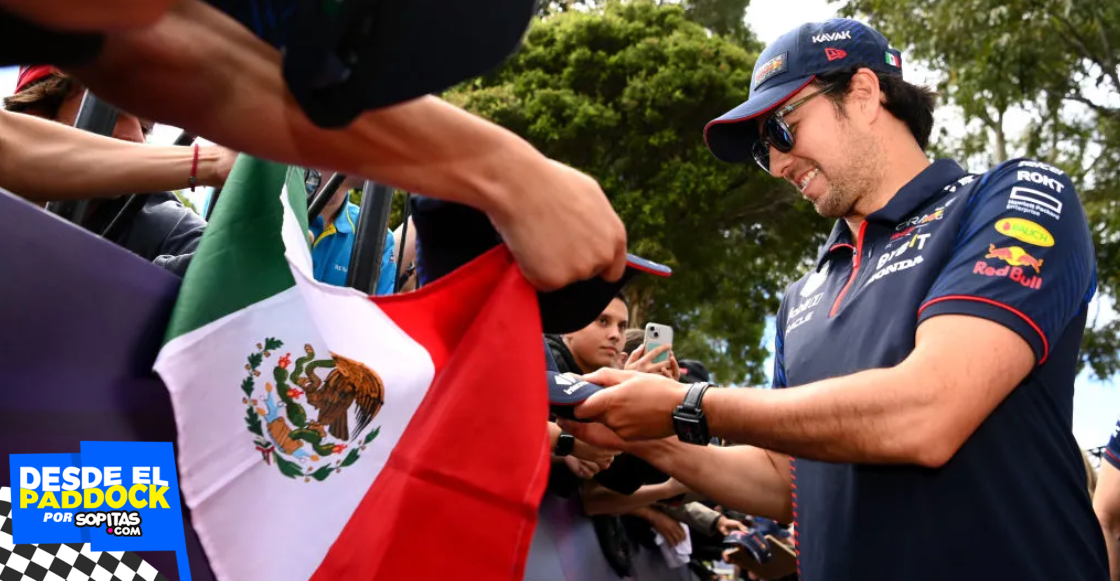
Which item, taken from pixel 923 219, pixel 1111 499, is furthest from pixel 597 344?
pixel 923 219

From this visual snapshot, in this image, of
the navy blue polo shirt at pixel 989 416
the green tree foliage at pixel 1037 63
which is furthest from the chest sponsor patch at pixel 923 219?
the green tree foliage at pixel 1037 63

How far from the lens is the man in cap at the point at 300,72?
3.18 feet

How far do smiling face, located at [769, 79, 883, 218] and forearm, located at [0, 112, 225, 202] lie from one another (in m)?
1.77

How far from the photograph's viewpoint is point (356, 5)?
97cm

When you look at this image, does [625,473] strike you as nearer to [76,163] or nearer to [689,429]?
[689,429]

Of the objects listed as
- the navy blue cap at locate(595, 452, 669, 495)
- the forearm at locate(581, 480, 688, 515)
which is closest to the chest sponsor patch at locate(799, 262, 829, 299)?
the navy blue cap at locate(595, 452, 669, 495)

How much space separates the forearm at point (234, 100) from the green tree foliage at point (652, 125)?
1574cm

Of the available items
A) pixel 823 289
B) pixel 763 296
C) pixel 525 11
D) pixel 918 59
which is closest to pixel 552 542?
pixel 823 289

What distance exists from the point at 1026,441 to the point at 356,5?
75.1 inches

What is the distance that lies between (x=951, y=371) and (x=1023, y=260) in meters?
0.35

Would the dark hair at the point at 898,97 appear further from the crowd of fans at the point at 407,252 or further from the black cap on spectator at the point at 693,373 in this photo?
the black cap on spectator at the point at 693,373

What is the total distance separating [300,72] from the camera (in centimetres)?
97

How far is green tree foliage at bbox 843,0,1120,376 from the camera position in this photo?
13812 millimetres

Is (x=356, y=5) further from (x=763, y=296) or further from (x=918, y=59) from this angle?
(x=763, y=296)
